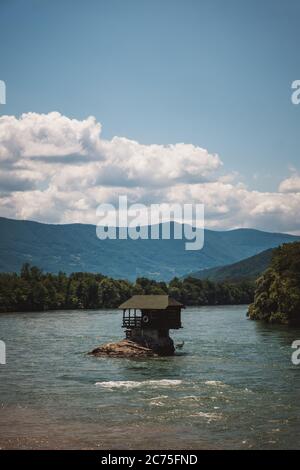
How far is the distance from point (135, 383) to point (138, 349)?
19007mm

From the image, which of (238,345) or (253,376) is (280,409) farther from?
(238,345)

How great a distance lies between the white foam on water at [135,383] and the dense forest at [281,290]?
6474cm

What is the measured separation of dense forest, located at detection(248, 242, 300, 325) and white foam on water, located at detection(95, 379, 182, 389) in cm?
6474

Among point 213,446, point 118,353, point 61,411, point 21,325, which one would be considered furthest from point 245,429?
point 21,325

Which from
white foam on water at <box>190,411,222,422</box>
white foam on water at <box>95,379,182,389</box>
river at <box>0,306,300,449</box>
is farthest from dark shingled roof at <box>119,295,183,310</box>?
white foam on water at <box>190,411,222,422</box>

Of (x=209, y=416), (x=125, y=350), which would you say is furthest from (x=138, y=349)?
(x=209, y=416)

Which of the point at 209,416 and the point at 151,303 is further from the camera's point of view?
the point at 151,303

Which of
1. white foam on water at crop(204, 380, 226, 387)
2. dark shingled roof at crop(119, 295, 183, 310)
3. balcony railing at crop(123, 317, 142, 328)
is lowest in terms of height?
white foam on water at crop(204, 380, 226, 387)

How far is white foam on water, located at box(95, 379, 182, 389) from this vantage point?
177 ft

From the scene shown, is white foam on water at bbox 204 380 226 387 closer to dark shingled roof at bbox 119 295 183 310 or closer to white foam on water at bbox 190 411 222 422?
white foam on water at bbox 190 411 222 422

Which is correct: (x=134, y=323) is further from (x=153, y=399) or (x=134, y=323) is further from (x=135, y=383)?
(x=153, y=399)

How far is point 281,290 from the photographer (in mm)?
120312

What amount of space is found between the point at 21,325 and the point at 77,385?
77156 mm

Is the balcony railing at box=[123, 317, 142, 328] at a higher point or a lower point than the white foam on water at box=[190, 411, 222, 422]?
higher
